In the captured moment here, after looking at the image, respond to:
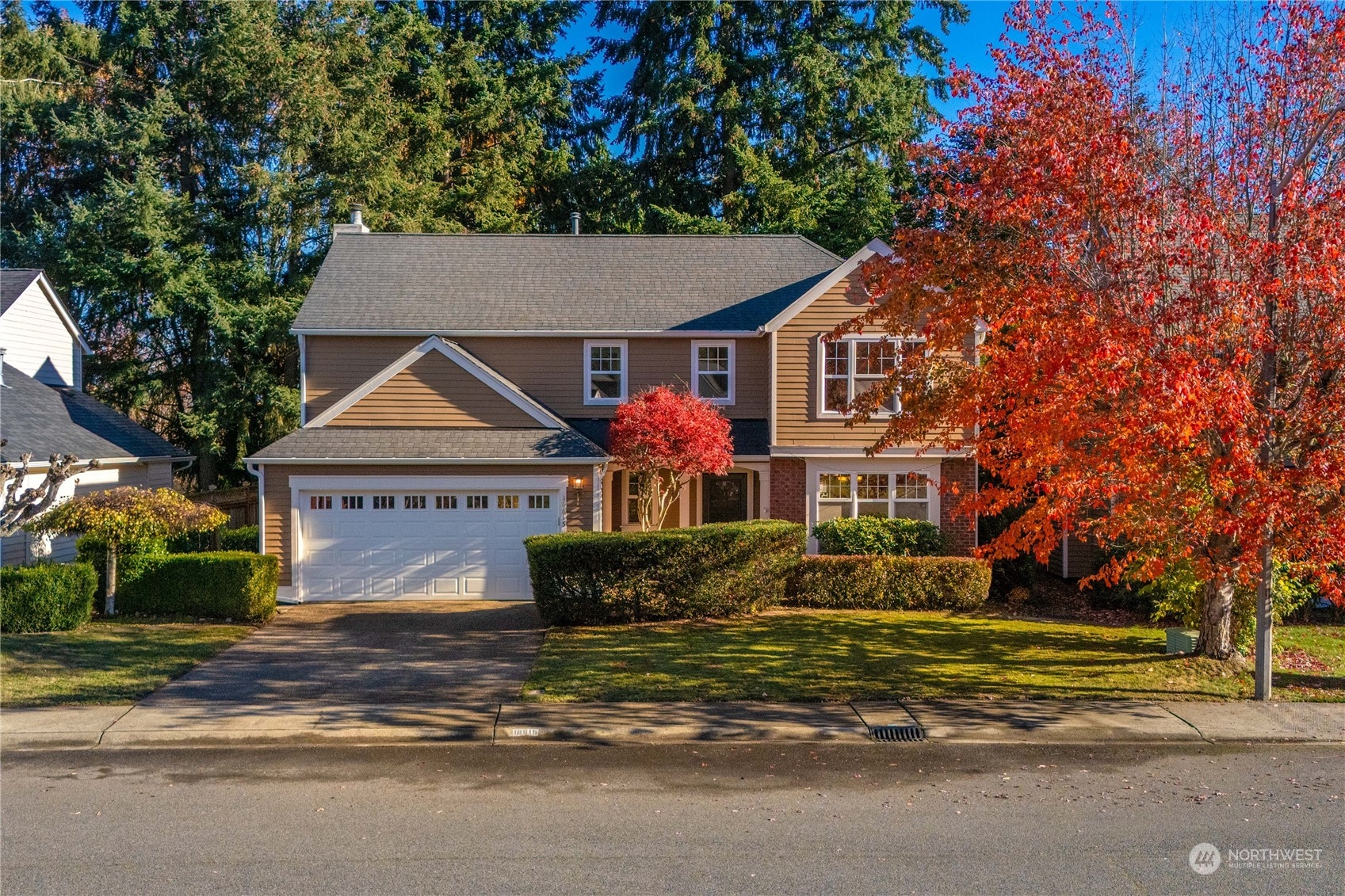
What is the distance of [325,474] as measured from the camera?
61.0ft

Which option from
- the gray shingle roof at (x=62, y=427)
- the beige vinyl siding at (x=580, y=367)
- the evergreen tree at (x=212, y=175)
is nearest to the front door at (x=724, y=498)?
the beige vinyl siding at (x=580, y=367)

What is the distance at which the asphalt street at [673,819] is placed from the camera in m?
6.71

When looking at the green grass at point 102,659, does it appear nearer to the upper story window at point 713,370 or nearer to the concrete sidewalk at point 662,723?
the concrete sidewalk at point 662,723

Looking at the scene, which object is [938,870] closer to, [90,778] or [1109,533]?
[1109,533]

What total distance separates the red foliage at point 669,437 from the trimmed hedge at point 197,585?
6756mm

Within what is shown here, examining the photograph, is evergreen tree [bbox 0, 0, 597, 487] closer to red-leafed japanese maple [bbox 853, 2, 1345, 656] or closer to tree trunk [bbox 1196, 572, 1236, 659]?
red-leafed japanese maple [bbox 853, 2, 1345, 656]

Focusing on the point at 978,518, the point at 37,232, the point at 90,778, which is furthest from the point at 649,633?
the point at 37,232

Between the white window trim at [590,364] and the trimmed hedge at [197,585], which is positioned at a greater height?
the white window trim at [590,364]

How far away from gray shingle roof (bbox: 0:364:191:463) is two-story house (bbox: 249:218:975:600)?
4.62 m

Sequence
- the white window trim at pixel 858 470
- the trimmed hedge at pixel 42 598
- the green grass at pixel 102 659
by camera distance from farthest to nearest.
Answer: the white window trim at pixel 858 470 < the trimmed hedge at pixel 42 598 < the green grass at pixel 102 659

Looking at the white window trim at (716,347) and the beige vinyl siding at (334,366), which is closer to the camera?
the beige vinyl siding at (334,366)

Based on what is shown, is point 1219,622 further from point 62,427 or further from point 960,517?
point 62,427

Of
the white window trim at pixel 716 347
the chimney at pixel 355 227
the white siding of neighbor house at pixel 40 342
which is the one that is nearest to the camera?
the white window trim at pixel 716 347

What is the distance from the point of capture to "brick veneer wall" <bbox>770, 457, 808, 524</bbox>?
2069cm
